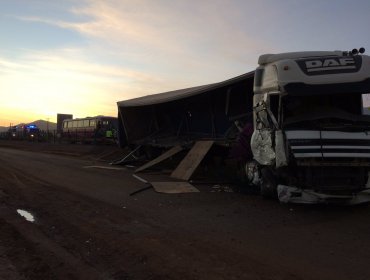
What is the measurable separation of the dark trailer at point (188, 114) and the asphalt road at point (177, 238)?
4.91 meters

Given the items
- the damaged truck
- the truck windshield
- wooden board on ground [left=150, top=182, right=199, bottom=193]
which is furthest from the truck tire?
wooden board on ground [left=150, top=182, right=199, bottom=193]

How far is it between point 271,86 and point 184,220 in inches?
152

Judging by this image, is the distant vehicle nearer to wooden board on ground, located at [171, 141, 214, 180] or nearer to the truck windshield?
wooden board on ground, located at [171, 141, 214, 180]

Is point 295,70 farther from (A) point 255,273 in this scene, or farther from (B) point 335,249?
(A) point 255,273

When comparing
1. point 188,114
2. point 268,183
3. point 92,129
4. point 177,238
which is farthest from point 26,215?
point 92,129

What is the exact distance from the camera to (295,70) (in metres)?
10.2

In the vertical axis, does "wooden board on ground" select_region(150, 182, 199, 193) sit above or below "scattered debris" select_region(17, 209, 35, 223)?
above

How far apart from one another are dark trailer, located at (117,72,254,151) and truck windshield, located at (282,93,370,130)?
3.90 m

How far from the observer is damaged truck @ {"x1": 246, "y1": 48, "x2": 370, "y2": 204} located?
9312 millimetres

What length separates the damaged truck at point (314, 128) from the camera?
30.6 feet

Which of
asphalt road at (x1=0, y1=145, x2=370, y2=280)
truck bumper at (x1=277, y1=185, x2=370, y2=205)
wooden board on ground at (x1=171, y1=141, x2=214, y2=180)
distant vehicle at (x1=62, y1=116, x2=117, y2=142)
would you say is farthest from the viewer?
distant vehicle at (x1=62, y1=116, x2=117, y2=142)

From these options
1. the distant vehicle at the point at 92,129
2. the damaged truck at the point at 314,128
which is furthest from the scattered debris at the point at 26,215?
the distant vehicle at the point at 92,129

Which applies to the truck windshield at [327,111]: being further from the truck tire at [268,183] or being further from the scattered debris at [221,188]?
the scattered debris at [221,188]

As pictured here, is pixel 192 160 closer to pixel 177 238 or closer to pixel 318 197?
pixel 318 197
